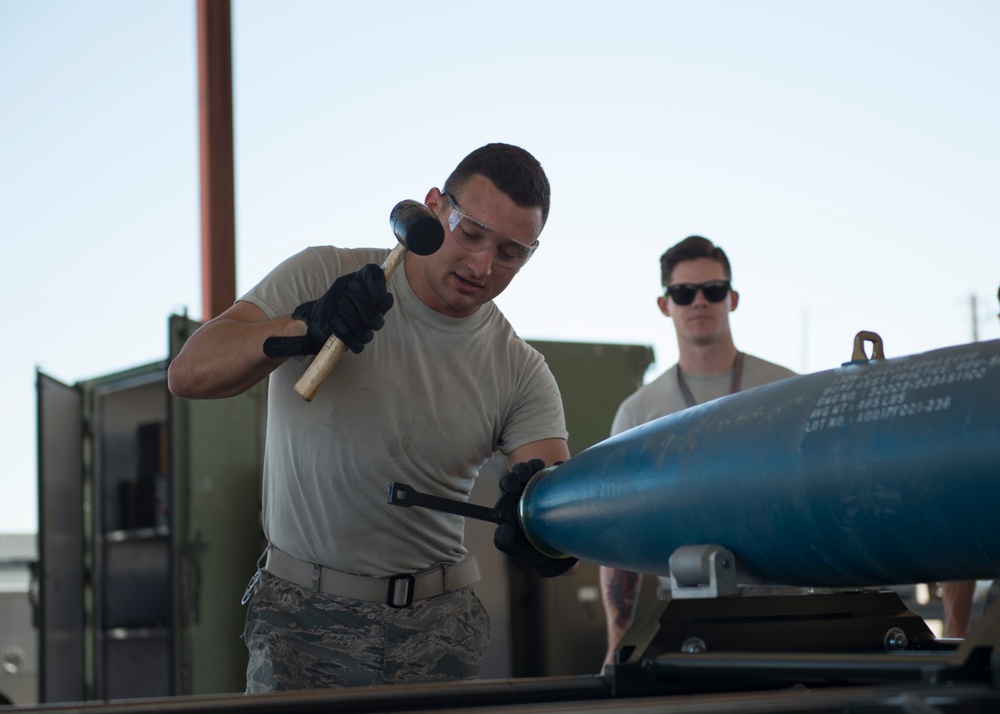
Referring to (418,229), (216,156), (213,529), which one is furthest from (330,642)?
(216,156)

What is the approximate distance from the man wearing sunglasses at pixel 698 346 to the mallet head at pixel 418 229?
1.48 metres

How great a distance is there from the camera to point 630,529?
1252 mm

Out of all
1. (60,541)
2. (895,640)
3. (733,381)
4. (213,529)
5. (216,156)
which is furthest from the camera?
(216,156)

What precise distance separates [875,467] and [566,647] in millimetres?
3521

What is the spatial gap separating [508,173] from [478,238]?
12 centimetres

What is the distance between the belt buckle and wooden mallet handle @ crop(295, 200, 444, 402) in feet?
1.24

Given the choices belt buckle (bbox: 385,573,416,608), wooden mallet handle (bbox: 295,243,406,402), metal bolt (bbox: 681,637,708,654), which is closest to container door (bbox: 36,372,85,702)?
belt buckle (bbox: 385,573,416,608)

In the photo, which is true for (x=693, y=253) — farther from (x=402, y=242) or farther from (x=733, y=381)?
(x=402, y=242)

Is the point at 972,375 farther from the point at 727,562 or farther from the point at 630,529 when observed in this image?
the point at 630,529

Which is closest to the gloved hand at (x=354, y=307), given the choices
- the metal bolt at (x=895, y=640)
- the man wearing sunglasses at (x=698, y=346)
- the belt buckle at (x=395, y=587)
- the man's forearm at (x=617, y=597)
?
the belt buckle at (x=395, y=587)

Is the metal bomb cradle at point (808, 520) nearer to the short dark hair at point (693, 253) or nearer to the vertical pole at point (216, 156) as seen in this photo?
the short dark hair at point (693, 253)

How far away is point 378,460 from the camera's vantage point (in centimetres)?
181

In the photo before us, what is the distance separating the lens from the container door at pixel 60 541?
4.23 meters

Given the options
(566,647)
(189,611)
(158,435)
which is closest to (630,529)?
(189,611)
